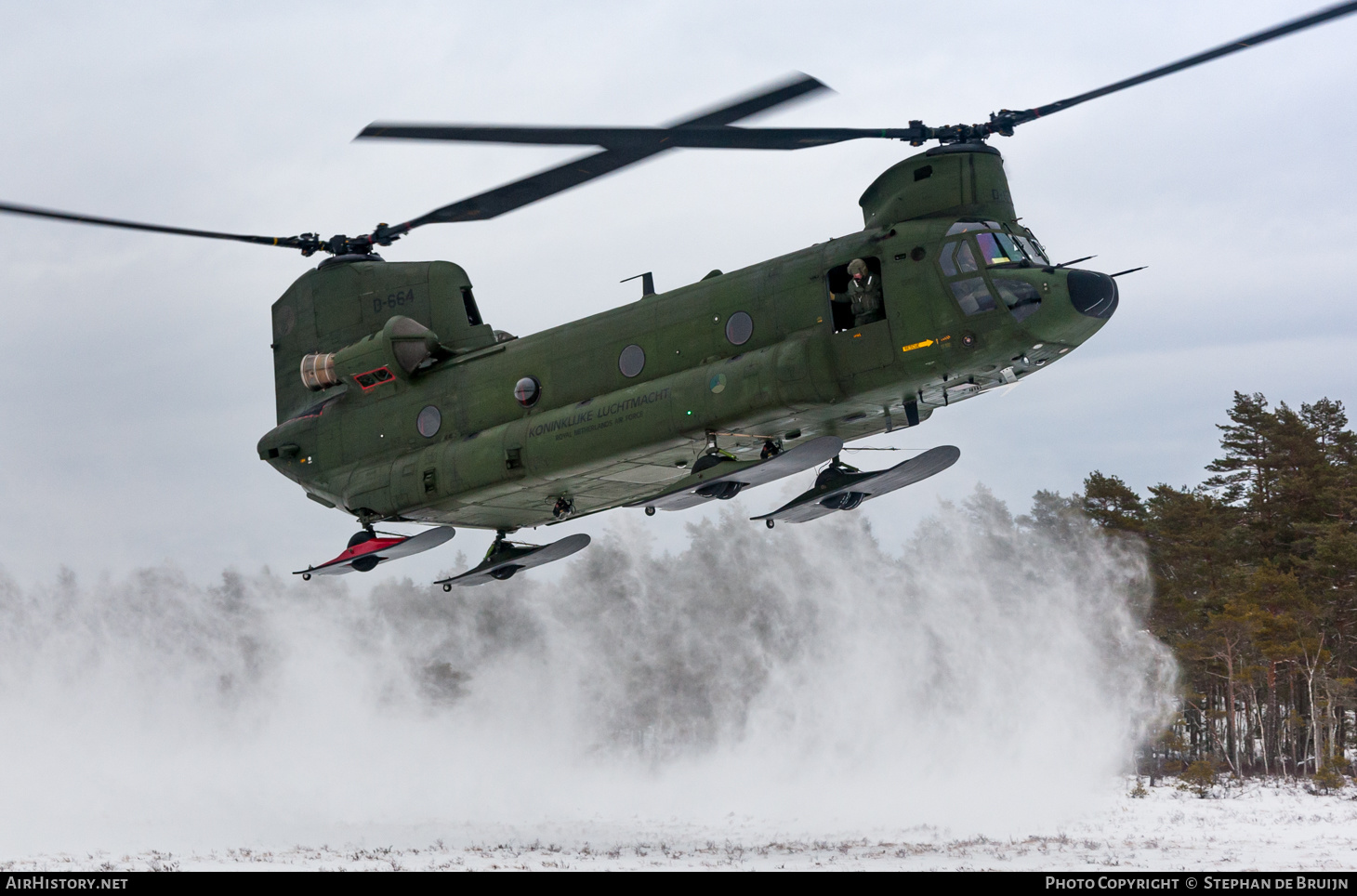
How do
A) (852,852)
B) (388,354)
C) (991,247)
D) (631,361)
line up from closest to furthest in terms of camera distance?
(991,247)
(631,361)
(388,354)
(852,852)

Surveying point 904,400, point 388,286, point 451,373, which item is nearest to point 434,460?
point 451,373

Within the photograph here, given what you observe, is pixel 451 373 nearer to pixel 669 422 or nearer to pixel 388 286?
pixel 388 286

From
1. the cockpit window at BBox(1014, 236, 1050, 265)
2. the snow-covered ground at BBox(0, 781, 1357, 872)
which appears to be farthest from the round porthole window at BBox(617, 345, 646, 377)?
the snow-covered ground at BBox(0, 781, 1357, 872)

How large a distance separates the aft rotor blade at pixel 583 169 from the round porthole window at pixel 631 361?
93.8 inches

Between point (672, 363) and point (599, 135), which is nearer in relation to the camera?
→ point (599, 135)

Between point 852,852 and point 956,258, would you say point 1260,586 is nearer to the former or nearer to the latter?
point 852,852

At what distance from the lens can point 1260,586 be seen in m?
42.8

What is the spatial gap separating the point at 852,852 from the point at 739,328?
13399 millimetres

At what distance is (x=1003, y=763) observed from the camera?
1433 inches

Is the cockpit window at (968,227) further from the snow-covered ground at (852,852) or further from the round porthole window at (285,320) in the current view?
the snow-covered ground at (852,852)

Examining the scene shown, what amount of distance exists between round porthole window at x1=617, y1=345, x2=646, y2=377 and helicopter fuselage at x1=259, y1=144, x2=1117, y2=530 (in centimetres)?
2

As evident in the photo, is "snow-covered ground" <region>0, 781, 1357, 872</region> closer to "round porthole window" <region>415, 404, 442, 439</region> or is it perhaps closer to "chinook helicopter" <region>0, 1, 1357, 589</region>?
"chinook helicopter" <region>0, 1, 1357, 589</region>

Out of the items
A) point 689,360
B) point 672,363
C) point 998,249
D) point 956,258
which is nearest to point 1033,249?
point 998,249
